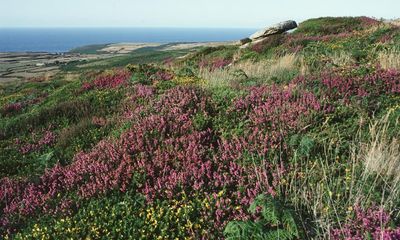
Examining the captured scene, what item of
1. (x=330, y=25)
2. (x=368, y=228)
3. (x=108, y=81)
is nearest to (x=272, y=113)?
(x=368, y=228)

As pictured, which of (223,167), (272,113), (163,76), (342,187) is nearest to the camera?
(342,187)

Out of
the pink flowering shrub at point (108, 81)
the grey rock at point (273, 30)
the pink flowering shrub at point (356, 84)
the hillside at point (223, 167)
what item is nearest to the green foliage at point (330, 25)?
the grey rock at point (273, 30)

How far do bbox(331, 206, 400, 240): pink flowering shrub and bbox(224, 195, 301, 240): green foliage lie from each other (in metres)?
0.56

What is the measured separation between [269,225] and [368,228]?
1.30 metres

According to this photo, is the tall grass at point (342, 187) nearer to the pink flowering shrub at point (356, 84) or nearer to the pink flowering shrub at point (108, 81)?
the pink flowering shrub at point (356, 84)

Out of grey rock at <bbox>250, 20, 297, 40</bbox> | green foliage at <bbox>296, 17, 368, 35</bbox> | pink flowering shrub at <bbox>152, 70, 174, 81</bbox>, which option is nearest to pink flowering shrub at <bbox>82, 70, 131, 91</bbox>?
pink flowering shrub at <bbox>152, 70, 174, 81</bbox>

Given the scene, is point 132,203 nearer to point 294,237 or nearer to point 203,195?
point 203,195

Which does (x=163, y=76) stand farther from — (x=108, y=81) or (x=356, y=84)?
(x=356, y=84)

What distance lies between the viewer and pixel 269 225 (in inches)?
224

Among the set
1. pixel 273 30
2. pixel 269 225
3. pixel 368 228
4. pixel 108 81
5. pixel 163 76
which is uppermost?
pixel 273 30

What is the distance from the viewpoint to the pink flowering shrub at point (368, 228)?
16.2 ft

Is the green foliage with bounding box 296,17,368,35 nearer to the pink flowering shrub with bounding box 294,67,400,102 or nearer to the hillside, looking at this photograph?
the hillside

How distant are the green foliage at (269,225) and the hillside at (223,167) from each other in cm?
2

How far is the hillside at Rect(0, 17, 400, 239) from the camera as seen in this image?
5.86 meters
